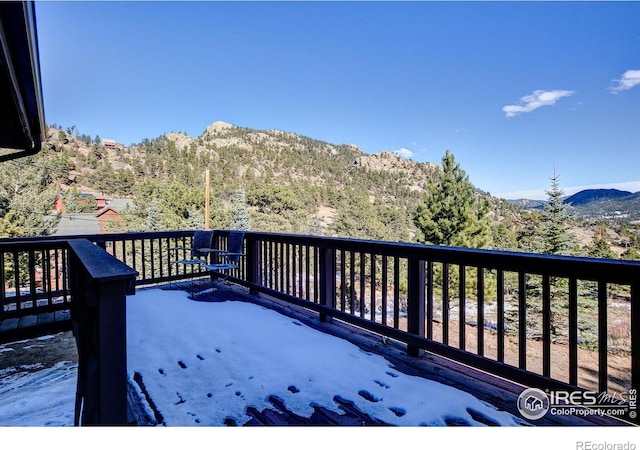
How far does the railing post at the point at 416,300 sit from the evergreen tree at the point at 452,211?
46.7 ft

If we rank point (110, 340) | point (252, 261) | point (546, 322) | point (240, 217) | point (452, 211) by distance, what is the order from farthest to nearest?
1. point (240, 217)
2. point (452, 211)
3. point (252, 261)
4. point (546, 322)
5. point (110, 340)

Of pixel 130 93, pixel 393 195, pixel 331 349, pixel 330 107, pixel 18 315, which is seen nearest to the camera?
pixel 331 349

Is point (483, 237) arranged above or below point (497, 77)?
below

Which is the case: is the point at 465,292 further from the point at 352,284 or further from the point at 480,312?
the point at 352,284

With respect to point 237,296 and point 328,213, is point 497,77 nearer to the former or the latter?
point 328,213

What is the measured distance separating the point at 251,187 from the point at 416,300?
25574 millimetres

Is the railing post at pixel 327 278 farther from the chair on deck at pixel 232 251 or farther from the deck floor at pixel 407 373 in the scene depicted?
the chair on deck at pixel 232 251

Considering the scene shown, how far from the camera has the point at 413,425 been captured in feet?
5.55

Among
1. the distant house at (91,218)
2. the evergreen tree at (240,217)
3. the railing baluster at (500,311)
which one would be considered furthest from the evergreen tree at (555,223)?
the distant house at (91,218)

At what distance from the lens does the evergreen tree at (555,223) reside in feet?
47.4

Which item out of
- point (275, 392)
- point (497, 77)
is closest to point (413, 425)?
point (275, 392)

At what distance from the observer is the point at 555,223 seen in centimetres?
1470

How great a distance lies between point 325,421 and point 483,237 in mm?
16192

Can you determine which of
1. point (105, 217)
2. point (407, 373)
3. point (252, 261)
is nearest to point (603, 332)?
point (407, 373)
